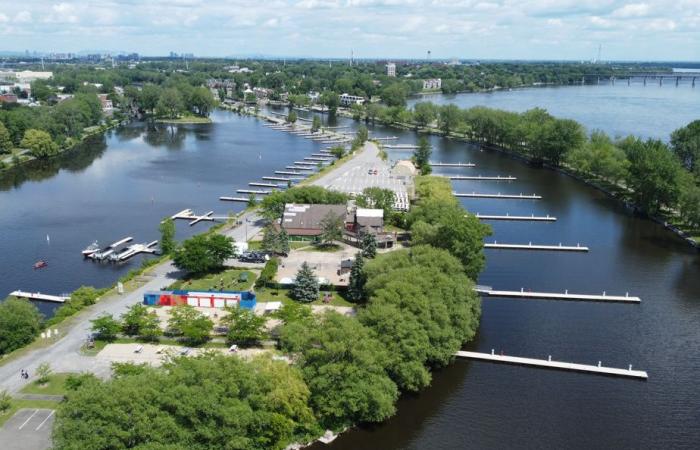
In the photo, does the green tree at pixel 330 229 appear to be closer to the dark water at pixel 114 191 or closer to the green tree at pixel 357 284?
the green tree at pixel 357 284

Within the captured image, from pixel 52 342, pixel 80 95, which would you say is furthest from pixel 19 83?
pixel 52 342

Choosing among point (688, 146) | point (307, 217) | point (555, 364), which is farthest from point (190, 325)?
point (688, 146)

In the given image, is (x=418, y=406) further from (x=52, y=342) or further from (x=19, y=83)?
(x=19, y=83)

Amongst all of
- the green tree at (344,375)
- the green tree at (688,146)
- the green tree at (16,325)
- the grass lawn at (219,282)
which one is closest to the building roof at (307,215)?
the grass lawn at (219,282)

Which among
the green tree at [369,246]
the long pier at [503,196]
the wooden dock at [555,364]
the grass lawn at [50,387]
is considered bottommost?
the wooden dock at [555,364]

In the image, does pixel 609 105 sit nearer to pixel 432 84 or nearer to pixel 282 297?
pixel 432 84
